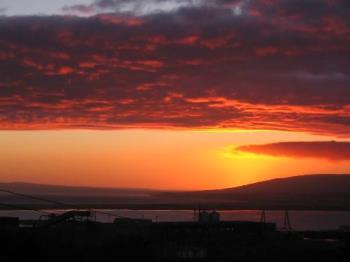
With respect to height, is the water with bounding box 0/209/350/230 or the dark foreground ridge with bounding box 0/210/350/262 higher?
the water with bounding box 0/209/350/230

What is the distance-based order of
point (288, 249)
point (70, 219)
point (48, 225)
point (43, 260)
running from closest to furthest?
point (43, 260) → point (288, 249) → point (48, 225) → point (70, 219)

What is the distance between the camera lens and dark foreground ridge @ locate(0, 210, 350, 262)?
3372 cm

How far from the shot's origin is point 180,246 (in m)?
39.2

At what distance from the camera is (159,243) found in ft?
129

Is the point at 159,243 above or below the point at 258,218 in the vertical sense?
below

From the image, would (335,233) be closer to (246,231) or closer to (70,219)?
(246,231)

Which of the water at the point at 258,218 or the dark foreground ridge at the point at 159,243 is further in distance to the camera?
the water at the point at 258,218

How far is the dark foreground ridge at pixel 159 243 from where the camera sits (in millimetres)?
33719

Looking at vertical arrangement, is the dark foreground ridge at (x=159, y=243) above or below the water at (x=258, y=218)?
below

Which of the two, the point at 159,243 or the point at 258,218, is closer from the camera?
the point at 159,243

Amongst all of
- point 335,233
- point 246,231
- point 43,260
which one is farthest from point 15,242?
point 335,233

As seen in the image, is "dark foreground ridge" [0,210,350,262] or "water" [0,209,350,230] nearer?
"dark foreground ridge" [0,210,350,262]

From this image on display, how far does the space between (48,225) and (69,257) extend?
1372 cm

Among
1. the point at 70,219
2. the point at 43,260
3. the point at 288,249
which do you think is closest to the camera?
the point at 43,260
